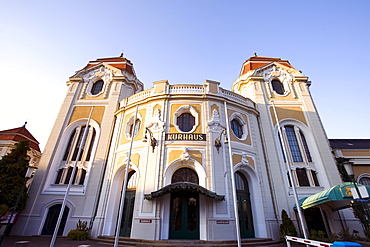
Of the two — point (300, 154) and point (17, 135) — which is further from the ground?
point (17, 135)

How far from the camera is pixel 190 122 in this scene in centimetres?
1705

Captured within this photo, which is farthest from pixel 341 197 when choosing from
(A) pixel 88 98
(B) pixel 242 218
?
(A) pixel 88 98

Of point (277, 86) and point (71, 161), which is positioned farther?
point (277, 86)

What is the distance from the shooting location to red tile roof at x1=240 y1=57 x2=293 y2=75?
25.3m

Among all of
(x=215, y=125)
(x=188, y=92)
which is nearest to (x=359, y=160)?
(x=215, y=125)

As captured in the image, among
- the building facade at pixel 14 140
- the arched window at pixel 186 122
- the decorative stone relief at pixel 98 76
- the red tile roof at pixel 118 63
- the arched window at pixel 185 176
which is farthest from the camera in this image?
the red tile roof at pixel 118 63

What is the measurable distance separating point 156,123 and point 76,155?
9363 mm

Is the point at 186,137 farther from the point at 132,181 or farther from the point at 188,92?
the point at 132,181

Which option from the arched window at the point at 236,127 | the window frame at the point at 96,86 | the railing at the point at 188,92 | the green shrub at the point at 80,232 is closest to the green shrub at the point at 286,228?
the arched window at the point at 236,127

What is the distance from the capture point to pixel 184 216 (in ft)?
43.7

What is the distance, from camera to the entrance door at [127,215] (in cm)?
1424

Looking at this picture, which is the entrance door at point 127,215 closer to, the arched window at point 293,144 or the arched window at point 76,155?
the arched window at point 76,155

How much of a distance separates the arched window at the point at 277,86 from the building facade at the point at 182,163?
0.82 meters

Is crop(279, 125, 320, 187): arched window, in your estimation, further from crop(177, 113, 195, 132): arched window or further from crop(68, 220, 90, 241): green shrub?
crop(68, 220, 90, 241): green shrub
